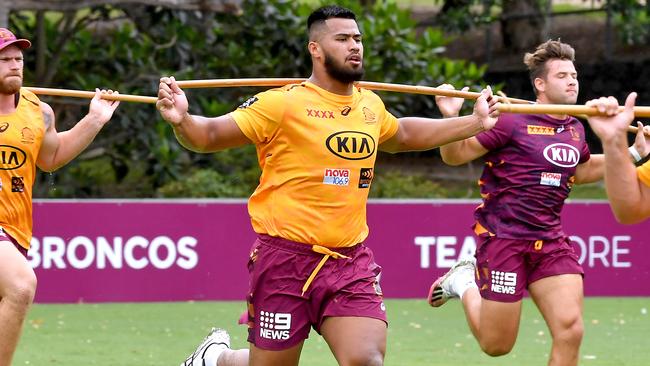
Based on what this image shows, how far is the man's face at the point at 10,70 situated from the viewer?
7789 millimetres

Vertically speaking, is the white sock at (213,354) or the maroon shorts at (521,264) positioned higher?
the maroon shorts at (521,264)

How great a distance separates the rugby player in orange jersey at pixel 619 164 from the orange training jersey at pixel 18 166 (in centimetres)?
360

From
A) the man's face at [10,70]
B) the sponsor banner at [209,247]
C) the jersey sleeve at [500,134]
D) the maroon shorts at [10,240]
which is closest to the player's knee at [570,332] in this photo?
the jersey sleeve at [500,134]

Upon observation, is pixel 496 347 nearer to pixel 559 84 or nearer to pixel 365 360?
pixel 559 84

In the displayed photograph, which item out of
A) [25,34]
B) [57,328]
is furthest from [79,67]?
[57,328]

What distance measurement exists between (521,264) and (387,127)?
5.09 ft

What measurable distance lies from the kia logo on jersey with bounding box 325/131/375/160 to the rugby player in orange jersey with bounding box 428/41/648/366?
1348 mm

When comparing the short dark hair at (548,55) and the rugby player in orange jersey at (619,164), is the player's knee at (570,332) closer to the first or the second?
the short dark hair at (548,55)

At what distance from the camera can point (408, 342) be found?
430 inches

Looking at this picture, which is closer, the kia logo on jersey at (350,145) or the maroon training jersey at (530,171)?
the kia logo on jersey at (350,145)

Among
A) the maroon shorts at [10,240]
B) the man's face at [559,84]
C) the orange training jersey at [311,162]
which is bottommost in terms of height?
the maroon shorts at [10,240]

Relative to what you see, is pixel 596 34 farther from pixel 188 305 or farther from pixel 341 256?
pixel 341 256

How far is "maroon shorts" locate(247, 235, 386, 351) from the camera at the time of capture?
6.71 m

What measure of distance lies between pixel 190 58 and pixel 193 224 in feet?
14.3
